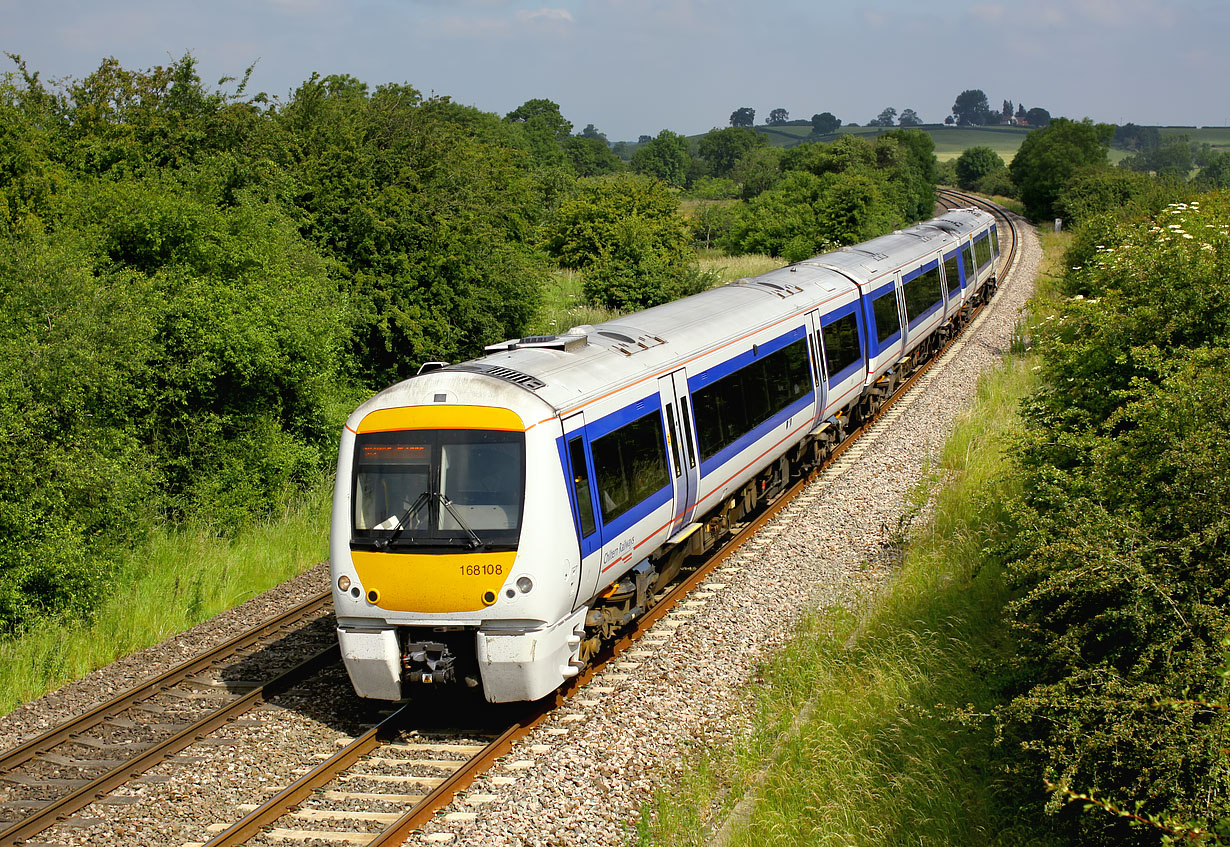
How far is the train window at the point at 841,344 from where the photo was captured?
50.1 ft

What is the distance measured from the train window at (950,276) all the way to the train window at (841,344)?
8.20m

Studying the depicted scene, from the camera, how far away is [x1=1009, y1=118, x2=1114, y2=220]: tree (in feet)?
217

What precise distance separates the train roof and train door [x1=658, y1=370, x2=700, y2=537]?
0.22 metres

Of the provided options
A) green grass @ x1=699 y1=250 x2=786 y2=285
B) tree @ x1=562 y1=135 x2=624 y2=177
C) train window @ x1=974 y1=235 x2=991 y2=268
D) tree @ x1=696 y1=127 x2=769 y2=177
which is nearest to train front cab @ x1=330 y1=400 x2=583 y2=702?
train window @ x1=974 y1=235 x2=991 y2=268

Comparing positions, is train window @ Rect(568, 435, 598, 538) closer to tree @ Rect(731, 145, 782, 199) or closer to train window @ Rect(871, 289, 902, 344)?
train window @ Rect(871, 289, 902, 344)

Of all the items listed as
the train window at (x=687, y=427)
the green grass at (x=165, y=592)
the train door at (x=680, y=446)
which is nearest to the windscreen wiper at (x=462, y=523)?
the train door at (x=680, y=446)

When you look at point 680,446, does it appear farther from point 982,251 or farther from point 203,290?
point 982,251

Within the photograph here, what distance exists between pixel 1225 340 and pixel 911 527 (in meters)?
4.74

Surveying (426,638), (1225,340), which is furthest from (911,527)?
(426,638)

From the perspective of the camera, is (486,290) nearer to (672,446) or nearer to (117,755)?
(672,446)

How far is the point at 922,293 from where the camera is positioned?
69.7 feet

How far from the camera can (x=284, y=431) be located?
728 inches

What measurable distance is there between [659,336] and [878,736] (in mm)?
4981

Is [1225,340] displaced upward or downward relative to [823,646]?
upward
